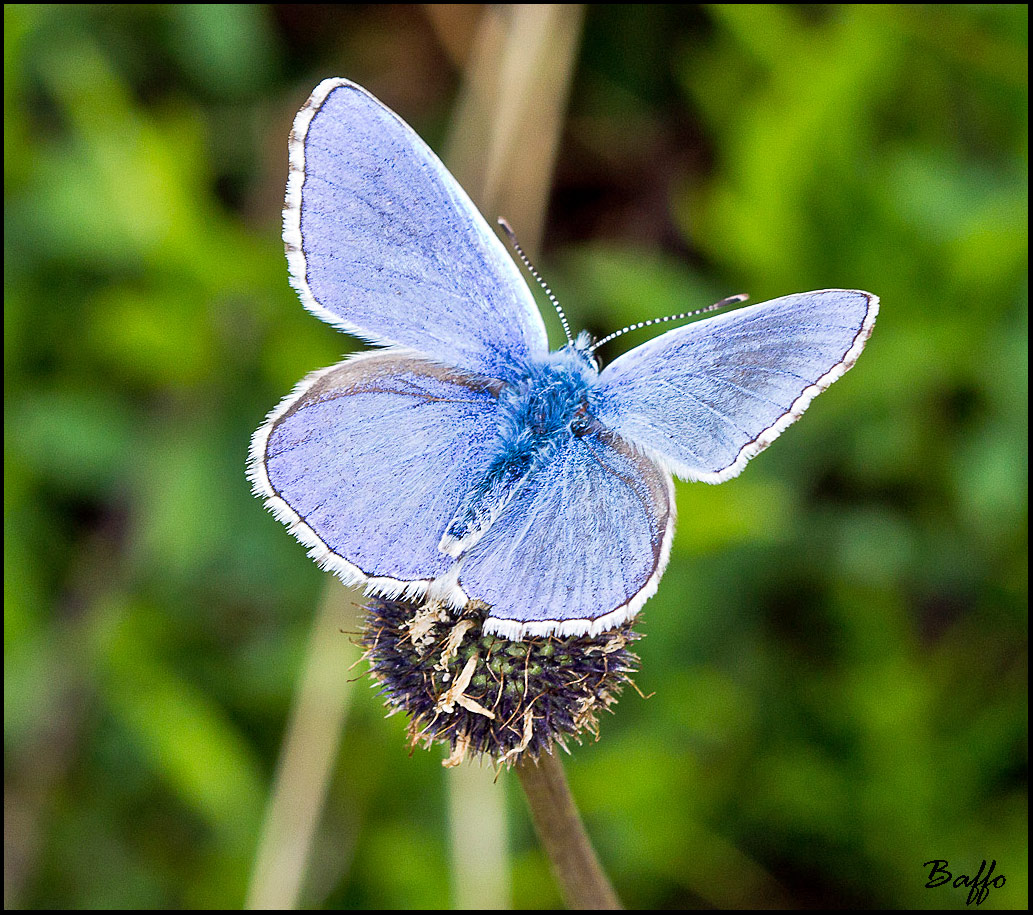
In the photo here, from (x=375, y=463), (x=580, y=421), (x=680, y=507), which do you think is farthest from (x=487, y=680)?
(x=680, y=507)

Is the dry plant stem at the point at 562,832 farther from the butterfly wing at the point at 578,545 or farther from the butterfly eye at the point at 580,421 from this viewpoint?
the butterfly eye at the point at 580,421

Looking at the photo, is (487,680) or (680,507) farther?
(680,507)

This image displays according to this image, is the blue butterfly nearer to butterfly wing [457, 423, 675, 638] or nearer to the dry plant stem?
butterfly wing [457, 423, 675, 638]

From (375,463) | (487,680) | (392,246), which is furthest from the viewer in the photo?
(392,246)

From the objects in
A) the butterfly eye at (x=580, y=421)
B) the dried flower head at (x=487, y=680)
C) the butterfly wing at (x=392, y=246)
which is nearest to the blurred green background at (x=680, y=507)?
the butterfly eye at (x=580, y=421)

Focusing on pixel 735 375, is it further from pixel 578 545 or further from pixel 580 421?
pixel 578 545

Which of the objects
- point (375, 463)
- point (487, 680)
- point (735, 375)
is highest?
point (735, 375)

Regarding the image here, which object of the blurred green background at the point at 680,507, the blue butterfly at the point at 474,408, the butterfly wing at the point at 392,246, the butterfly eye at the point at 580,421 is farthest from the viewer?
the blurred green background at the point at 680,507

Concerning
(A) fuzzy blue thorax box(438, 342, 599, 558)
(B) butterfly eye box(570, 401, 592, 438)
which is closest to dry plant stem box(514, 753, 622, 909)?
(A) fuzzy blue thorax box(438, 342, 599, 558)

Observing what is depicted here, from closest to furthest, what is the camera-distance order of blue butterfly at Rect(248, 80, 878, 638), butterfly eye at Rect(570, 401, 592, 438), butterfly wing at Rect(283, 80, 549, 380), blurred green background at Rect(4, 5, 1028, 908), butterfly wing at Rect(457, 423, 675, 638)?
butterfly wing at Rect(457, 423, 675, 638)
blue butterfly at Rect(248, 80, 878, 638)
butterfly wing at Rect(283, 80, 549, 380)
butterfly eye at Rect(570, 401, 592, 438)
blurred green background at Rect(4, 5, 1028, 908)
